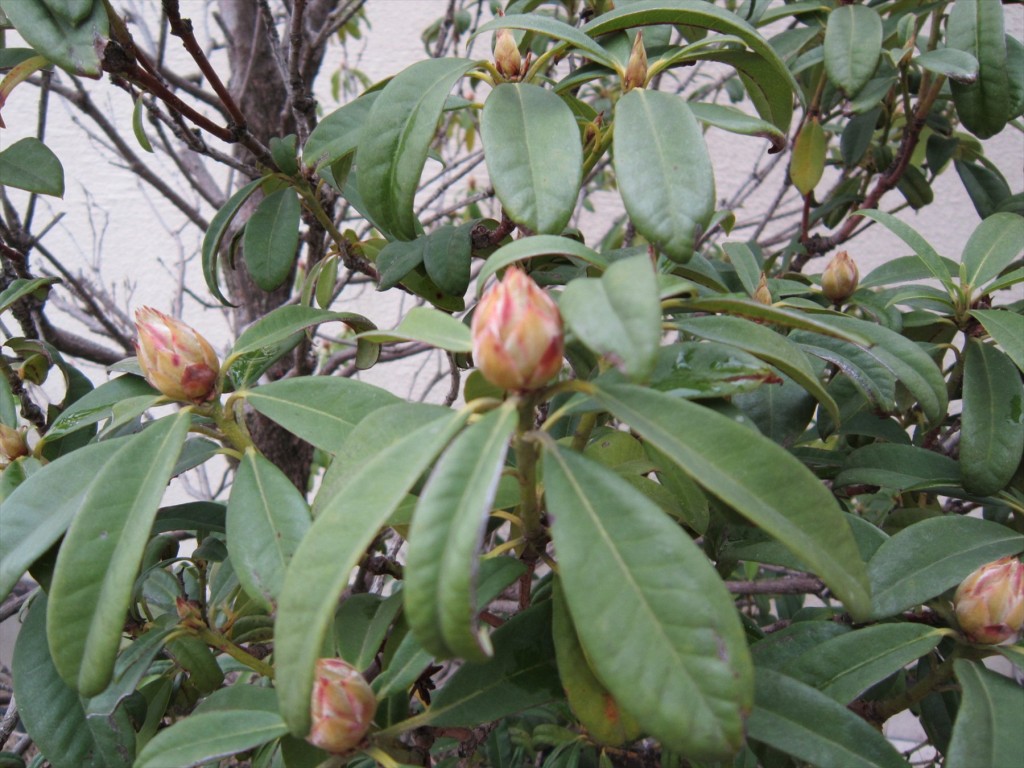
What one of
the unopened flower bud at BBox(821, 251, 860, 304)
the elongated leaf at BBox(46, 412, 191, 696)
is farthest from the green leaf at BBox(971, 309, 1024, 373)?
the elongated leaf at BBox(46, 412, 191, 696)

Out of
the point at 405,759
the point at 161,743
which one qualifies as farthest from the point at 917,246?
the point at 161,743

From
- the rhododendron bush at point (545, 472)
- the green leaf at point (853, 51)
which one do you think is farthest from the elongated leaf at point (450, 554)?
the green leaf at point (853, 51)

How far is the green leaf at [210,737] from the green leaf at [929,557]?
0.43 metres

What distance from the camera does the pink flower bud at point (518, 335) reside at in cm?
38

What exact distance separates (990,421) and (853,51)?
0.47 metres

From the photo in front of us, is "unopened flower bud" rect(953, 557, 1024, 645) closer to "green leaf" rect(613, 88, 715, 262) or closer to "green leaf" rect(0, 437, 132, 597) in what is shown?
"green leaf" rect(613, 88, 715, 262)

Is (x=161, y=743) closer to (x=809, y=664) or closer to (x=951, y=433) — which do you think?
(x=809, y=664)

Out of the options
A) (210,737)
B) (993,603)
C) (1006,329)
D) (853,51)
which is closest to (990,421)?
(1006,329)

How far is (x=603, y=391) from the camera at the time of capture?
16.6 inches

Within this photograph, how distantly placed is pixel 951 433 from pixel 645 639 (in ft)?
2.63

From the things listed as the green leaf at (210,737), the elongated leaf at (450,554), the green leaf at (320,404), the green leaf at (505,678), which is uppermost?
the green leaf at (320,404)

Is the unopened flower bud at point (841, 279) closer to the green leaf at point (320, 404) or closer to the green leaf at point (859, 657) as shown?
the green leaf at point (859, 657)

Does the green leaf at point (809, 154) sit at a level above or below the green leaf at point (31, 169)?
below

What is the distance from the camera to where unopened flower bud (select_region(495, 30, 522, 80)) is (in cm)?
66
